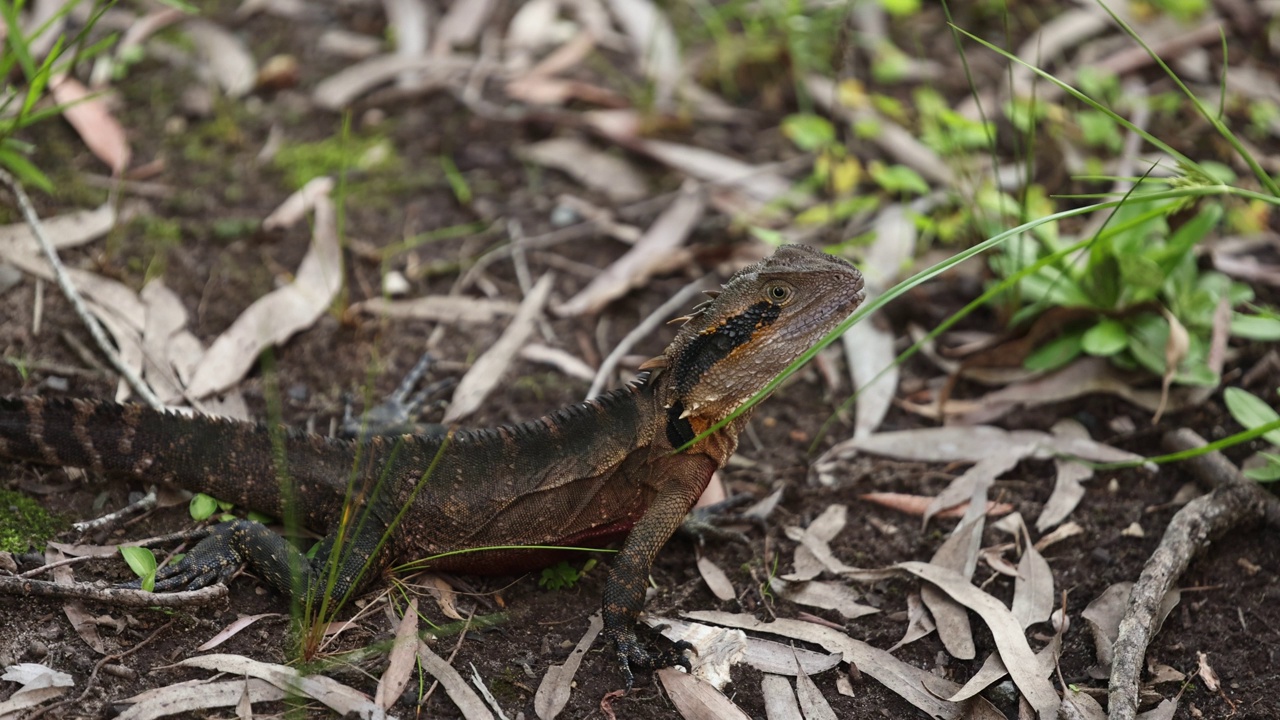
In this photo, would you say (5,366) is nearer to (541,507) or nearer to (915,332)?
(541,507)

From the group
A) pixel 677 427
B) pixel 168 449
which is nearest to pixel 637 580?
pixel 677 427

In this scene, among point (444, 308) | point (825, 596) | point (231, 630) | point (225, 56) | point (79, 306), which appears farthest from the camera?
point (225, 56)

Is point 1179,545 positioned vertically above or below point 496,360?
below

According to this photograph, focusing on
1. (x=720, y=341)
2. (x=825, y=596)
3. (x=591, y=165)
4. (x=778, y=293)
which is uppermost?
(x=778, y=293)

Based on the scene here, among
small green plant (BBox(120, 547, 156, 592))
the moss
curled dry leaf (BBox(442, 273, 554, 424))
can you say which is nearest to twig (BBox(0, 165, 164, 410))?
the moss

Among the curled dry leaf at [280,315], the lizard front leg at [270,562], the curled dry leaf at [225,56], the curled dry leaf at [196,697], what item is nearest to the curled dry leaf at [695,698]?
the lizard front leg at [270,562]

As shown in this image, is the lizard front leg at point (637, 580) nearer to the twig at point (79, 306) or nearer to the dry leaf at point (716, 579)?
the dry leaf at point (716, 579)

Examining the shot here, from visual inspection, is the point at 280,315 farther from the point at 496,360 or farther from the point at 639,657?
the point at 639,657
